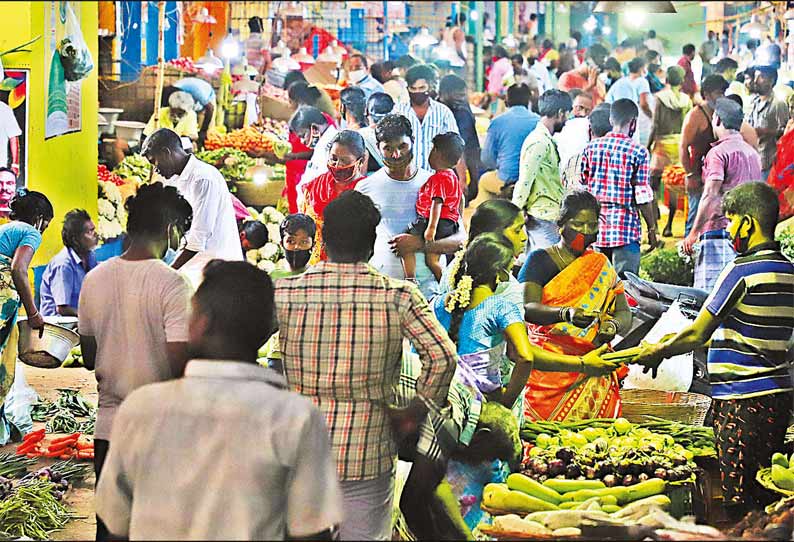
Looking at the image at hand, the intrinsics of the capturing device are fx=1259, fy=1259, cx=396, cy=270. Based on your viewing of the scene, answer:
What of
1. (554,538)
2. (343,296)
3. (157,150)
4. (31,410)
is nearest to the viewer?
(343,296)

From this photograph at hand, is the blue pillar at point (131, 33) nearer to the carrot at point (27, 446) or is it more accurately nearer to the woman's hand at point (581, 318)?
the carrot at point (27, 446)

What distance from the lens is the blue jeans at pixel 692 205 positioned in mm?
7453

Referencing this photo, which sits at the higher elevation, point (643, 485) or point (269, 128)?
point (269, 128)

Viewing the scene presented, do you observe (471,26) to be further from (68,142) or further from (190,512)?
(190,512)

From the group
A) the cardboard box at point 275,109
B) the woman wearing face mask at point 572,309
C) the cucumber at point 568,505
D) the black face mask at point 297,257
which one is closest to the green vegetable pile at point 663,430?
the woman wearing face mask at point 572,309

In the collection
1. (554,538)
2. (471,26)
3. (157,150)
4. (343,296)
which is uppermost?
(471,26)

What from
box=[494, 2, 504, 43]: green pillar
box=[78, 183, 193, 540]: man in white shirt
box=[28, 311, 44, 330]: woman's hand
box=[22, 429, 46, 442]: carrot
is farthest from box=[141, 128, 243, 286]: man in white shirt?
box=[494, 2, 504, 43]: green pillar

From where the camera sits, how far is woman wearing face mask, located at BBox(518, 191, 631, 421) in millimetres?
6422

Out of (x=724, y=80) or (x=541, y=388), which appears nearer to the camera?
(x=541, y=388)

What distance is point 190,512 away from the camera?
322 centimetres

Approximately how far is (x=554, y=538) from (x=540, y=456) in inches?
33.3

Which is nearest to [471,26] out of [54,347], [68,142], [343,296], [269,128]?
[269,128]

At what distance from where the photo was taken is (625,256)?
7.51 m

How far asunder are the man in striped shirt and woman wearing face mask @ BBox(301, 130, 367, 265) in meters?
1.94
